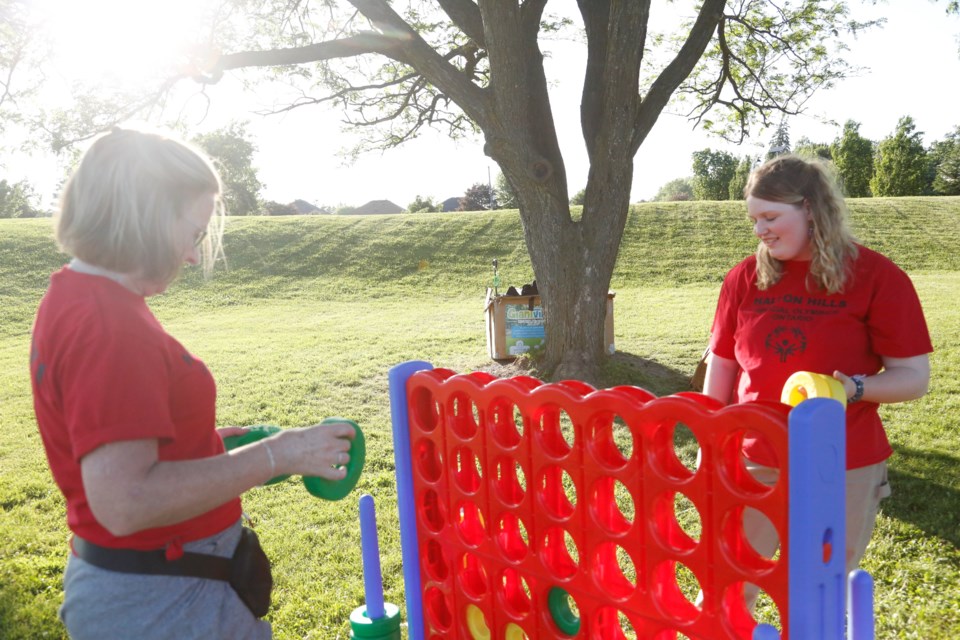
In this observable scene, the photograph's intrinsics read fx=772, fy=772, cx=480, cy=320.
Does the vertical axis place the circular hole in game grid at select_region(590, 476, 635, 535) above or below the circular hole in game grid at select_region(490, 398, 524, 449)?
below

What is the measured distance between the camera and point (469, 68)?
10.4 meters

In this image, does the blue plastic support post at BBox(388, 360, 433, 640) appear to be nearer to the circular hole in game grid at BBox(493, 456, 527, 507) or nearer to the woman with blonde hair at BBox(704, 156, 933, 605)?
the circular hole in game grid at BBox(493, 456, 527, 507)

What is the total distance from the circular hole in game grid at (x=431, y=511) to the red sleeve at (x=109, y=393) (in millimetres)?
1507

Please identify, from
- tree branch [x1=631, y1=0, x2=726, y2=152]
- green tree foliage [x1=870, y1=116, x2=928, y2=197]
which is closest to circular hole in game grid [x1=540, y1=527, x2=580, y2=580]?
tree branch [x1=631, y1=0, x2=726, y2=152]

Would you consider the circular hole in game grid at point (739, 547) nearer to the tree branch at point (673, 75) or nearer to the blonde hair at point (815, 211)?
the blonde hair at point (815, 211)

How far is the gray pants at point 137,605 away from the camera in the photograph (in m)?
1.54

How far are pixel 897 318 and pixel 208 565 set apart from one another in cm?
208

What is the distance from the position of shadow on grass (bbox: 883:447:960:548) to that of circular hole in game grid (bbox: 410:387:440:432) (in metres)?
3.29

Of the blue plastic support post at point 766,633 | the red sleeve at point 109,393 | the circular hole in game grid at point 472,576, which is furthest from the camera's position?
the circular hole in game grid at point 472,576

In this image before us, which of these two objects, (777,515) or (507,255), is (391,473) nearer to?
(777,515)

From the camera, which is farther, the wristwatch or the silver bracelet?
the wristwatch

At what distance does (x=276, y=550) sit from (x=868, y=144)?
44.4m

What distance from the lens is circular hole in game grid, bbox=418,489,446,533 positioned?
9.03 feet

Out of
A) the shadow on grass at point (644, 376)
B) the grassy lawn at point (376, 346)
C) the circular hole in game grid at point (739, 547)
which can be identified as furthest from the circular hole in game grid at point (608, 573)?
the shadow on grass at point (644, 376)
